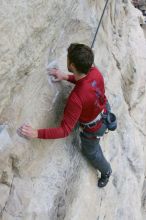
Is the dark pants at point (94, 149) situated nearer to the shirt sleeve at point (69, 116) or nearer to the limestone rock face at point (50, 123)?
the limestone rock face at point (50, 123)

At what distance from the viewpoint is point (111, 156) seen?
21.1ft

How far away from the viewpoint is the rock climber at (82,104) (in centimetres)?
440

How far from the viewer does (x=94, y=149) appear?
17.6 feet

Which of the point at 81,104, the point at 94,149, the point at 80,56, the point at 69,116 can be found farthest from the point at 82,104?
the point at 94,149

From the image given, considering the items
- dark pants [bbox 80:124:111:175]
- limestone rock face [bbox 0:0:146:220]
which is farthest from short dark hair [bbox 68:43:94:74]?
dark pants [bbox 80:124:111:175]

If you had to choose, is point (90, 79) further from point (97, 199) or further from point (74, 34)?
point (97, 199)

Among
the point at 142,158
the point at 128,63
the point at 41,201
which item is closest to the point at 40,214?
the point at 41,201

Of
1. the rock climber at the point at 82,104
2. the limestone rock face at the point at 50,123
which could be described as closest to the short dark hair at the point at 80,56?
the rock climber at the point at 82,104

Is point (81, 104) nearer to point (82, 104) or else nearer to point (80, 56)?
point (82, 104)

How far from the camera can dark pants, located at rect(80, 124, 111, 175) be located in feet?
16.9

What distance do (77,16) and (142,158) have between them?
→ 2867mm

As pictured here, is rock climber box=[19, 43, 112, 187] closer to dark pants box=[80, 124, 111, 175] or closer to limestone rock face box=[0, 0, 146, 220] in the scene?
dark pants box=[80, 124, 111, 175]

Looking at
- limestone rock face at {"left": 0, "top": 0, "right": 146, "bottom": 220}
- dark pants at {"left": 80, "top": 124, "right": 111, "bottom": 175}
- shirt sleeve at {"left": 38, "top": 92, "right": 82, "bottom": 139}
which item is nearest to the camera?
limestone rock face at {"left": 0, "top": 0, "right": 146, "bottom": 220}

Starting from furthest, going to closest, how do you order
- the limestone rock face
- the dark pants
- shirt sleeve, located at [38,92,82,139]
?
the dark pants < shirt sleeve, located at [38,92,82,139] < the limestone rock face
